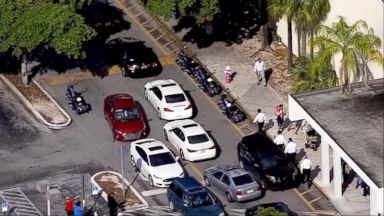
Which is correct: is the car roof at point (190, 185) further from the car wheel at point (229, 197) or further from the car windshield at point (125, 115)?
the car windshield at point (125, 115)

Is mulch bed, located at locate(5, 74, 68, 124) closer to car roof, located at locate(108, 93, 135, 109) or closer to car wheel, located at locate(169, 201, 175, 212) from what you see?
car roof, located at locate(108, 93, 135, 109)

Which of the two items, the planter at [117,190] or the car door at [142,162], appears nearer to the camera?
the planter at [117,190]

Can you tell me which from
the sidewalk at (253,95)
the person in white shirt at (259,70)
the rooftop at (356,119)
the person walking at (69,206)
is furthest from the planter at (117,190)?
the person in white shirt at (259,70)

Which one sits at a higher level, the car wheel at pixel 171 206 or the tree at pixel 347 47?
the tree at pixel 347 47

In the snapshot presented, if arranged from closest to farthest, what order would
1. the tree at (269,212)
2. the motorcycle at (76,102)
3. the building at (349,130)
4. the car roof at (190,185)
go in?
1. the tree at (269,212)
2. the building at (349,130)
3. the car roof at (190,185)
4. the motorcycle at (76,102)

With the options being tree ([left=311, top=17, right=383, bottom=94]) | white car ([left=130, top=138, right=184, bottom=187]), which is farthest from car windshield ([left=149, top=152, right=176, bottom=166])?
tree ([left=311, top=17, right=383, bottom=94])

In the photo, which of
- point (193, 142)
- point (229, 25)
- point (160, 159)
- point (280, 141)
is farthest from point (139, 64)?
point (280, 141)

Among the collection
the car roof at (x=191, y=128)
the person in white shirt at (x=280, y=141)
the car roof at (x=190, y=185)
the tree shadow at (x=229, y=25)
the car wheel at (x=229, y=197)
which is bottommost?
the car wheel at (x=229, y=197)
